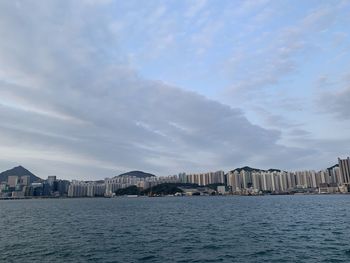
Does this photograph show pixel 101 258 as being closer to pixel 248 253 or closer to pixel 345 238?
pixel 248 253

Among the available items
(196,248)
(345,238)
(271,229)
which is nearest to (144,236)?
(196,248)

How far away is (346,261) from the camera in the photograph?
23.9 m

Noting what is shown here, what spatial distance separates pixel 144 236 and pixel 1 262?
1706 cm

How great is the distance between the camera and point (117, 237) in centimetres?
3784

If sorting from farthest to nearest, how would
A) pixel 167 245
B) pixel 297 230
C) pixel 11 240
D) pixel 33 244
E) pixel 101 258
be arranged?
1. pixel 297 230
2. pixel 11 240
3. pixel 33 244
4. pixel 167 245
5. pixel 101 258

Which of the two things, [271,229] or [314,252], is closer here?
[314,252]

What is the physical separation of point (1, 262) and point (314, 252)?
27.3 meters

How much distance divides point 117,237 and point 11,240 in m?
13.0

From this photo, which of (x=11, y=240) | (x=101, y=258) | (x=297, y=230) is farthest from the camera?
(x=297, y=230)

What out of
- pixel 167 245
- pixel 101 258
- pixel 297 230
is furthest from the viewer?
pixel 297 230

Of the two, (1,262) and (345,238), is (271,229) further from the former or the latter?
(1,262)

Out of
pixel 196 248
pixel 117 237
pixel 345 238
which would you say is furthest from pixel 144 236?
pixel 345 238

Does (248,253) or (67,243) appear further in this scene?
(67,243)

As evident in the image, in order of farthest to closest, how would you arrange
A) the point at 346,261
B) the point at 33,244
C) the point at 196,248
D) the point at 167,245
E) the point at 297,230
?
the point at 297,230, the point at 33,244, the point at 167,245, the point at 196,248, the point at 346,261
